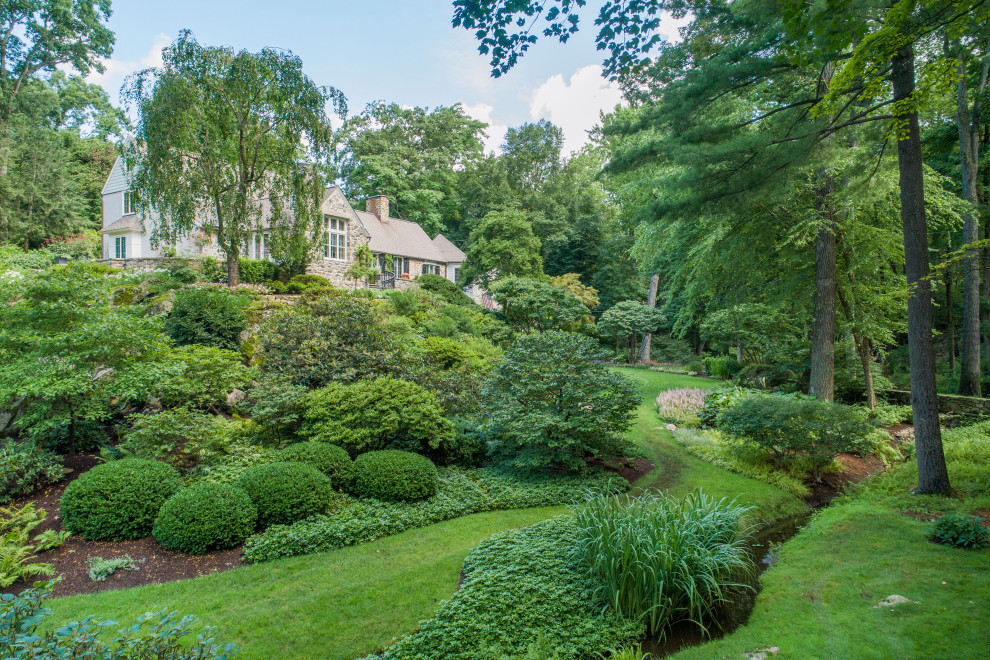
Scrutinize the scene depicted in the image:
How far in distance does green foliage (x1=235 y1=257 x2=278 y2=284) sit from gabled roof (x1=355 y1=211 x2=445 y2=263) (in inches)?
395

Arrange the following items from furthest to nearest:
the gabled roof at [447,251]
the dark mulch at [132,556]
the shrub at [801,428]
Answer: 1. the gabled roof at [447,251]
2. the shrub at [801,428]
3. the dark mulch at [132,556]

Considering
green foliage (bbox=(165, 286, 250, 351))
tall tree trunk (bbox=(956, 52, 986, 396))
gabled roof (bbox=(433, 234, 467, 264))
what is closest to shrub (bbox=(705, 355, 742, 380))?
tall tree trunk (bbox=(956, 52, 986, 396))

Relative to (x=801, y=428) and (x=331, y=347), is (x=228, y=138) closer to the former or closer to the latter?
(x=331, y=347)

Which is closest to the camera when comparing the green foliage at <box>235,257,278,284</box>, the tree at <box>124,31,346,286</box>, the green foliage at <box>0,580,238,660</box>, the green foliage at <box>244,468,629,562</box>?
the green foliage at <box>0,580,238,660</box>

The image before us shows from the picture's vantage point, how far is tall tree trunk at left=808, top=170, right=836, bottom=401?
10.4 meters

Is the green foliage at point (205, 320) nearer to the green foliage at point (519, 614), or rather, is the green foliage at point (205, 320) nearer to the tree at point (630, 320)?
the green foliage at point (519, 614)

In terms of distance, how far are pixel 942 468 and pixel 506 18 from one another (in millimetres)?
7678

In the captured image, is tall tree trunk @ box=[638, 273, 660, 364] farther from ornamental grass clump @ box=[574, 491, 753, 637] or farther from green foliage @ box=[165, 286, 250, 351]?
ornamental grass clump @ box=[574, 491, 753, 637]

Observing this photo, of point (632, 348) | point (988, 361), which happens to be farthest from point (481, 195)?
point (988, 361)

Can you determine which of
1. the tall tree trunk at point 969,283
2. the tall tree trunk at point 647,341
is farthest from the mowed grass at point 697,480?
the tall tree trunk at point 647,341

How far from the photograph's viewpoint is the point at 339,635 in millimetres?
3955

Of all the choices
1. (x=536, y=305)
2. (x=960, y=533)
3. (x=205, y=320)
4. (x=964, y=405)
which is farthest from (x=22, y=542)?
(x=536, y=305)

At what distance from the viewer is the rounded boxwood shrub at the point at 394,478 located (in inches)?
253

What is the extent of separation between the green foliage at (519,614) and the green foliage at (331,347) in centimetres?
425
